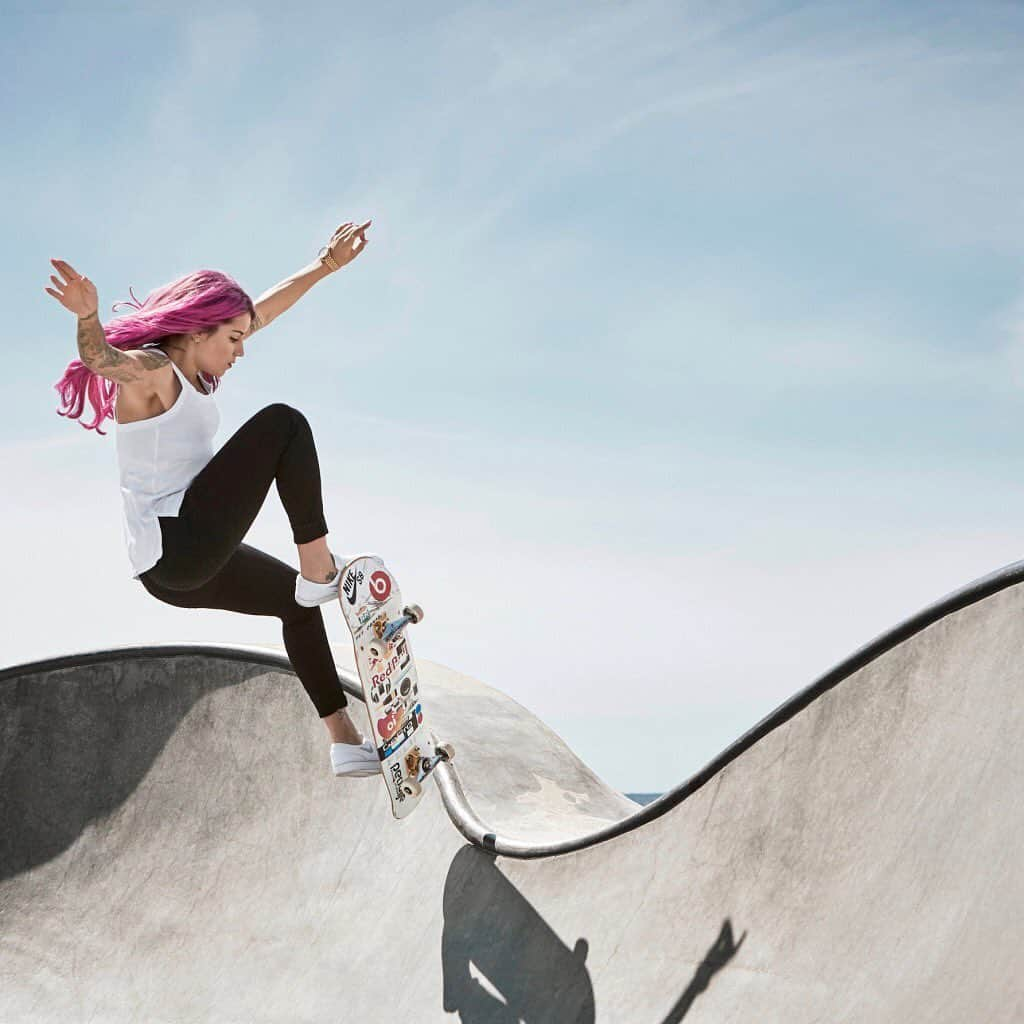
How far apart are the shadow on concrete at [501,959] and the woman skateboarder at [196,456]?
216cm

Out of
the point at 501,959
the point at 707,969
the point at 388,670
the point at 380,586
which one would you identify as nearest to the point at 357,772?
the point at 388,670

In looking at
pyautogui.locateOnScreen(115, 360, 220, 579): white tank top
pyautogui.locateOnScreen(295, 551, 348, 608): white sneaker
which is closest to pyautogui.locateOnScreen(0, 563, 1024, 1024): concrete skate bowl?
pyautogui.locateOnScreen(295, 551, 348, 608): white sneaker

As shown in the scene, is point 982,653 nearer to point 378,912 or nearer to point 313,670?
point 313,670

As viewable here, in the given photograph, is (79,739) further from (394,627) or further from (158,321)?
(158,321)

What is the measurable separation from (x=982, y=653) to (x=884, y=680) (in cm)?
51

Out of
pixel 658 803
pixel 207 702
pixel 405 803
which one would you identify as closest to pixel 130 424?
pixel 405 803

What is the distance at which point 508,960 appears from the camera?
5.82 metres

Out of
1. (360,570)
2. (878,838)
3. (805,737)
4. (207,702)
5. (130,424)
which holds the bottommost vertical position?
(878,838)

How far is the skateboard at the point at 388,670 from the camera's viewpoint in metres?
5.29

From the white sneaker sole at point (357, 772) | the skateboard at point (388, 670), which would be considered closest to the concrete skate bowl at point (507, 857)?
the skateboard at point (388, 670)

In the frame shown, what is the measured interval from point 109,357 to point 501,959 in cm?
363

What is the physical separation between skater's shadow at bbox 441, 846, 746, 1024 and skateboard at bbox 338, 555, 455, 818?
950 mm

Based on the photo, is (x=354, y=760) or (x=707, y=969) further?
(x=354, y=760)

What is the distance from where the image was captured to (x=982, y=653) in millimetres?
4422
